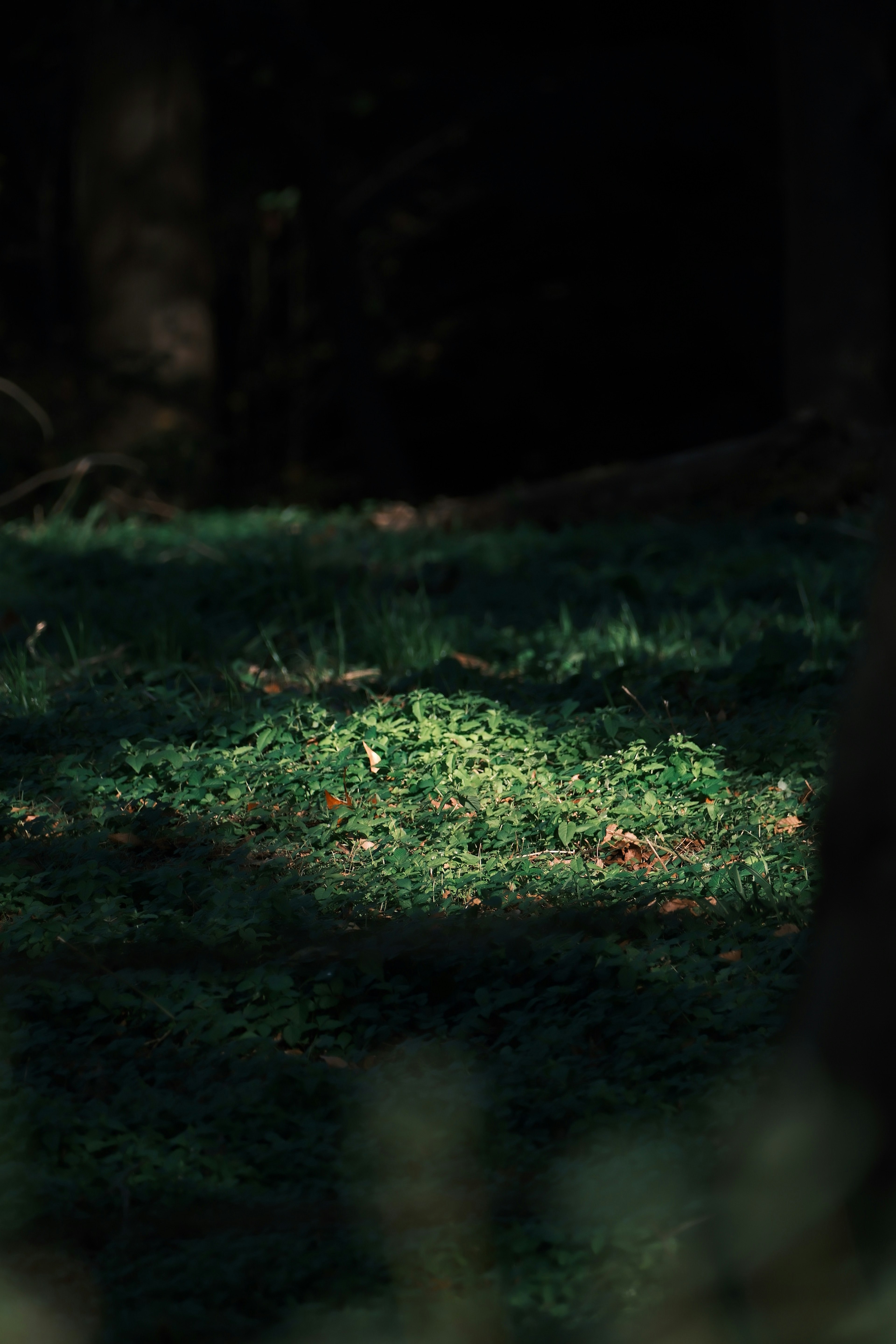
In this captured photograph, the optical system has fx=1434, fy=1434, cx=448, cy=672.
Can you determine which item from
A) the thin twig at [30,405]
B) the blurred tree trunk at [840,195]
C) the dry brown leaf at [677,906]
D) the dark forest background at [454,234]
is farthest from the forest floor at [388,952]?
the dark forest background at [454,234]

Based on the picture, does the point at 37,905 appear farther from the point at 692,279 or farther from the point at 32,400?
the point at 692,279

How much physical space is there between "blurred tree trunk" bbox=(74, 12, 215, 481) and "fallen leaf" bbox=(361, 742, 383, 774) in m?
8.08

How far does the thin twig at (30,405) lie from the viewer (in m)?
9.98

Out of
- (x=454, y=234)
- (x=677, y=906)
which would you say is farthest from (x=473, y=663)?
(x=454, y=234)

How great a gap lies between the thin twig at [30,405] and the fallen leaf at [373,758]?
5819 mm

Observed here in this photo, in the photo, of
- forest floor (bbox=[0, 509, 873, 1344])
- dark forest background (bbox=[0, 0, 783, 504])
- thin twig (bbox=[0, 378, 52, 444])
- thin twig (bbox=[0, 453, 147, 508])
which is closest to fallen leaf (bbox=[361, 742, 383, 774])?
forest floor (bbox=[0, 509, 873, 1344])

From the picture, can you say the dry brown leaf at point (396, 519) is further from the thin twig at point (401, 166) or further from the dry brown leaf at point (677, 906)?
the thin twig at point (401, 166)

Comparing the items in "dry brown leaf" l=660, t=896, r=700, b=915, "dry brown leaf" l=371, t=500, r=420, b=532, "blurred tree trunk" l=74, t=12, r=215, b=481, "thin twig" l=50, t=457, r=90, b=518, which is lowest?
"dry brown leaf" l=371, t=500, r=420, b=532

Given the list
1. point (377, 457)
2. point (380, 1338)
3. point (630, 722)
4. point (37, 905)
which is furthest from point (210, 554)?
point (377, 457)

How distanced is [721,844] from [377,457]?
37.7 feet

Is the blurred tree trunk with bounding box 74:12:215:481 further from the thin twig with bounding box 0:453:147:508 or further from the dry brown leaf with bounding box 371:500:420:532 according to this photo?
the dry brown leaf with bounding box 371:500:420:532

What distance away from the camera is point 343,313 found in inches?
592

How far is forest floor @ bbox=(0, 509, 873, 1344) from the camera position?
263 cm

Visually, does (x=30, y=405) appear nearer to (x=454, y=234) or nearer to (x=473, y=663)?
(x=473, y=663)
